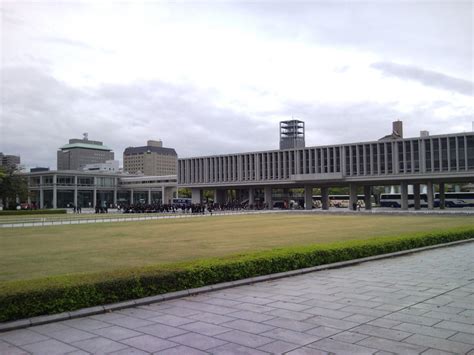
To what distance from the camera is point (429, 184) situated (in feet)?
222

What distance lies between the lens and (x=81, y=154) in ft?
508

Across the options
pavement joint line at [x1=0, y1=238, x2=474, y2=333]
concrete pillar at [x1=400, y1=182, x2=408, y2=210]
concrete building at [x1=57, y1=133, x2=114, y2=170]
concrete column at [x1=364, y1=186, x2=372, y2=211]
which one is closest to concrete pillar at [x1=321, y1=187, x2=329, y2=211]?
concrete column at [x1=364, y1=186, x2=372, y2=211]

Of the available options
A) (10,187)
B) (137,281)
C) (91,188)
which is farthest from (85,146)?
(137,281)

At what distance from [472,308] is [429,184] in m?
65.3

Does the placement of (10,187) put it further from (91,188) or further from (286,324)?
(286,324)

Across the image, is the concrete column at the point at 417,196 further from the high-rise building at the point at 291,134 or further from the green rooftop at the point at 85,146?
the green rooftop at the point at 85,146

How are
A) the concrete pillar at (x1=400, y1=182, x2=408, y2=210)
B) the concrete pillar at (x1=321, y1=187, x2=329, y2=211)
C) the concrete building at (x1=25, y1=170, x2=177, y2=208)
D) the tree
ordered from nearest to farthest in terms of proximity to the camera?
the tree, the concrete pillar at (x1=400, y1=182, x2=408, y2=210), the concrete pillar at (x1=321, y1=187, x2=329, y2=211), the concrete building at (x1=25, y1=170, x2=177, y2=208)

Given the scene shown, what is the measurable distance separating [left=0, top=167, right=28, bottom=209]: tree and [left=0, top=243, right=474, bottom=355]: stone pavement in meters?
62.0

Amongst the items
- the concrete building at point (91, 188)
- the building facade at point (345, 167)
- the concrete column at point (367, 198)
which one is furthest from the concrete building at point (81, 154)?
the concrete column at point (367, 198)

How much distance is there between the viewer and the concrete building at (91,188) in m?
93.1

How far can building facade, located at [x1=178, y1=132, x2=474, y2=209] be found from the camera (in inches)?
2504

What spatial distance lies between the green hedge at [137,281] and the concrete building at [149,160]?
486ft

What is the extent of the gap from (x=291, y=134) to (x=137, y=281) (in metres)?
130

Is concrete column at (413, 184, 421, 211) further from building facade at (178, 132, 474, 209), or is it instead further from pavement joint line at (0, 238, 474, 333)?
pavement joint line at (0, 238, 474, 333)
